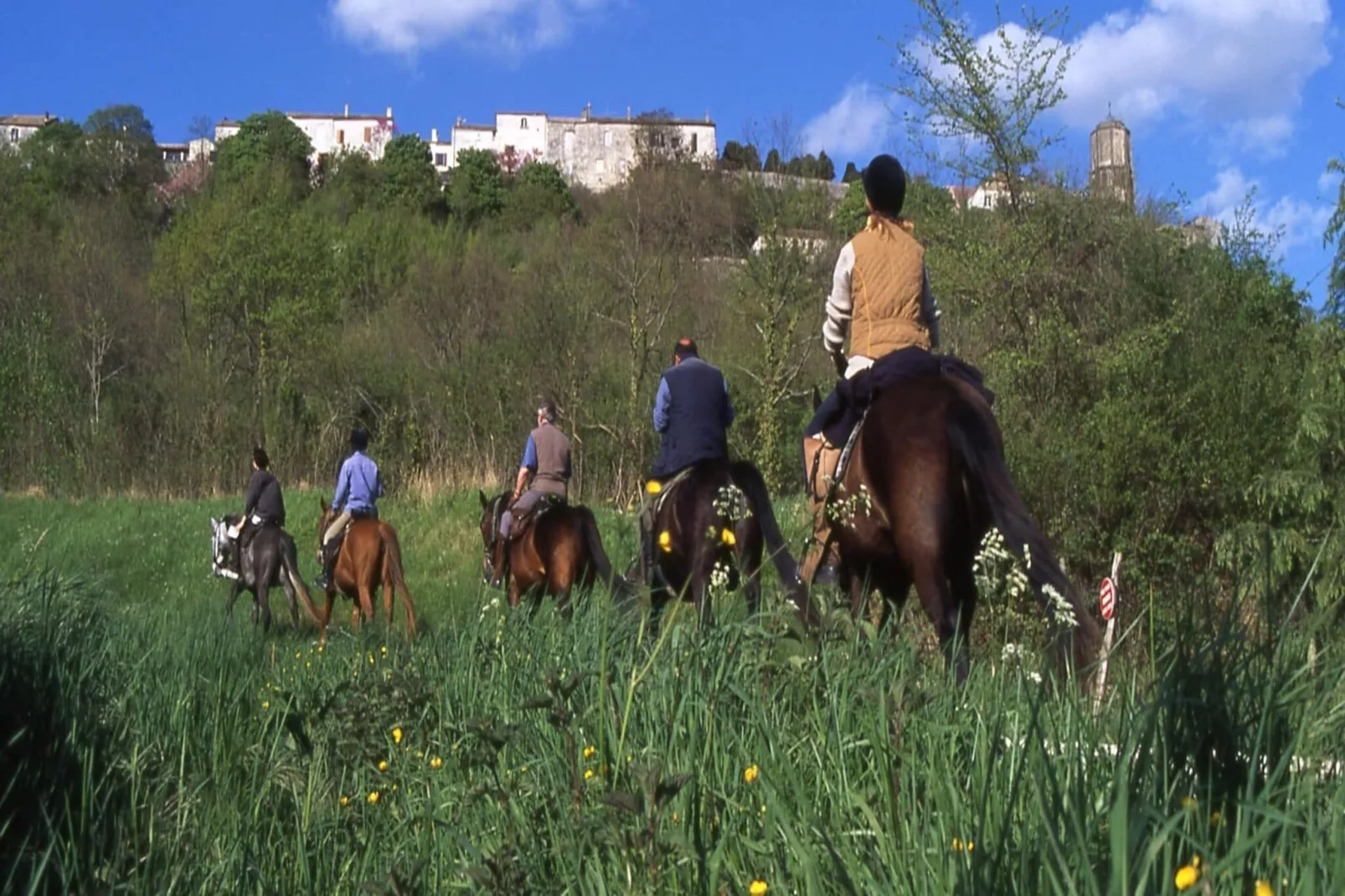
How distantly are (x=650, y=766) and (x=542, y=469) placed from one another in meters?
14.0

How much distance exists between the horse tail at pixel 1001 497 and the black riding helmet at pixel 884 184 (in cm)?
133

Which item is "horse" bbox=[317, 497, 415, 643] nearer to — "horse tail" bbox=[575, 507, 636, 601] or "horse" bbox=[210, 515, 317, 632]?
"horse" bbox=[210, 515, 317, 632]

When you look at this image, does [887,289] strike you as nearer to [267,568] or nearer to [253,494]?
[267,568]

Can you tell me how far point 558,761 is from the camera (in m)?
4.73

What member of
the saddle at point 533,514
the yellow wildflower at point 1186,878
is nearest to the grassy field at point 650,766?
the yellow wildflower at point 1186,878

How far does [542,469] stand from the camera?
17453 mm

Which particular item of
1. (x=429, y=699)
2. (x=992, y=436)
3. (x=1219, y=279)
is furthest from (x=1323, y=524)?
(x=429, y=699)

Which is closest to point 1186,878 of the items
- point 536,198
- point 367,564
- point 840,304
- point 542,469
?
point 840,304

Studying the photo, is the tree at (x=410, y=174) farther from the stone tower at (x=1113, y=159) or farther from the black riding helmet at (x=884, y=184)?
the black riding helmet at (x=884, y=184)

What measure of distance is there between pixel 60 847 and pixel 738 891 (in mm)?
2490

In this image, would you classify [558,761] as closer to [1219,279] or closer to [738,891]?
[738,891]

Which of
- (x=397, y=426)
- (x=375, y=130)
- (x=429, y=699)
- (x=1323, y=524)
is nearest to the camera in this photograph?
(x=429, y=699)

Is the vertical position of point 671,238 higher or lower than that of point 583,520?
higher

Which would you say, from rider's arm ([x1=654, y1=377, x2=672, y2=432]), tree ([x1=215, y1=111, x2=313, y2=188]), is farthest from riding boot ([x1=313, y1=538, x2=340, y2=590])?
tree ([x1=215, y1=111, x2=313, y2=188])
